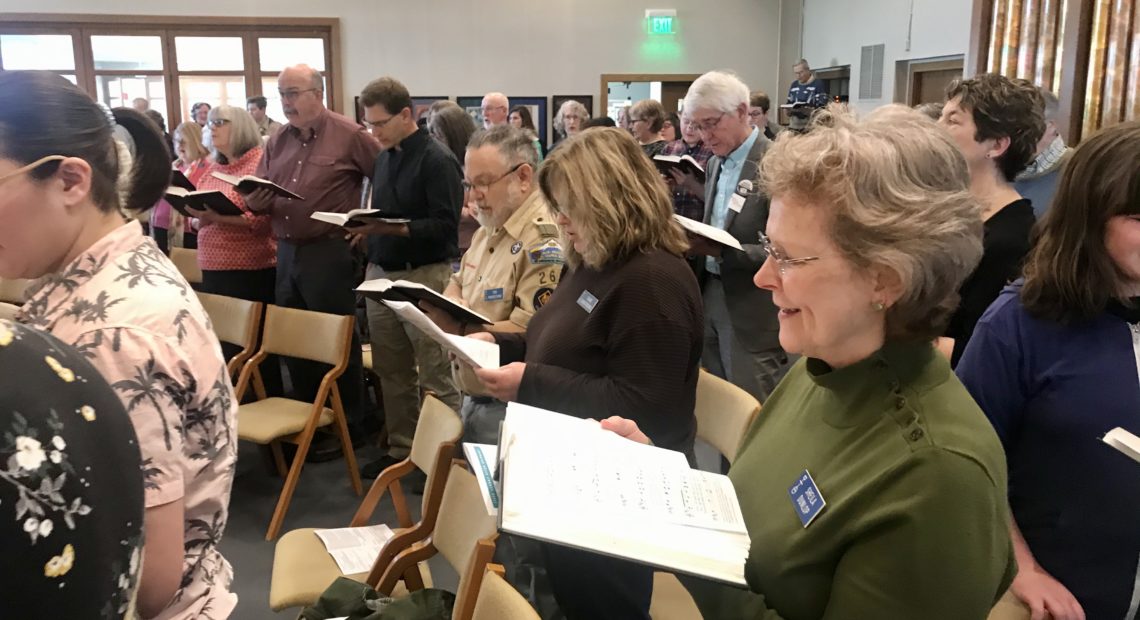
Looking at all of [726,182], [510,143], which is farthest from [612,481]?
[726,182]

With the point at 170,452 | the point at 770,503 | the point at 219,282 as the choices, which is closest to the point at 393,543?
the point at 170,452

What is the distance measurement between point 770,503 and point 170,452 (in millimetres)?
832

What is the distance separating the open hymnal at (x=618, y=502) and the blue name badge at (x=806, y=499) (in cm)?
8

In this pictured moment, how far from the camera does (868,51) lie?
916 centimetres

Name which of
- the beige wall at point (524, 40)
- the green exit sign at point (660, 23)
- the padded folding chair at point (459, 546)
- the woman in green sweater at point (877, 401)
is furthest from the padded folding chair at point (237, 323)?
the green exit sign at point (660, 23)

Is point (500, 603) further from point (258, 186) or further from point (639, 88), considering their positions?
point (639, 88)

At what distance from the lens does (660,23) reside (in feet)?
35.9

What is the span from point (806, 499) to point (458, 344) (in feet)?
3.53

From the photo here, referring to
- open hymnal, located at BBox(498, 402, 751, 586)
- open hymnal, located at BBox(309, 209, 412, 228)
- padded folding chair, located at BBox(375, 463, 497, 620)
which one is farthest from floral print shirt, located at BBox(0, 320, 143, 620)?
open hymnal, located at BBox(309, 209, 412, 228)

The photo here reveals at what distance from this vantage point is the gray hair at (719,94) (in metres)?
3.28

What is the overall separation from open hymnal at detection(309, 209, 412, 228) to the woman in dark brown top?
1.62 meters

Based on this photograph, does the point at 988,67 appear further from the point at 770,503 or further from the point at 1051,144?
the point at 770,503

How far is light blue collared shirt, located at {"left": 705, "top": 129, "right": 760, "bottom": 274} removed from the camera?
10.8ft

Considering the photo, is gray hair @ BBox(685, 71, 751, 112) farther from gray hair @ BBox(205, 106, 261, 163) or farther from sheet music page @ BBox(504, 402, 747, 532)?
gray hair @ BBox(205, 106, 261, 163)
